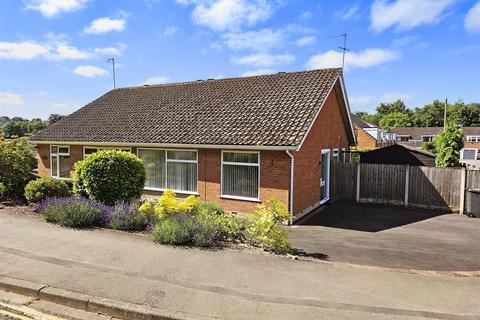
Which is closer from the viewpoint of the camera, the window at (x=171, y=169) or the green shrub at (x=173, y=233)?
the green shrub at (x=173, y=233)

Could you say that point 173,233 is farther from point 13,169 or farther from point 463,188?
point 463,188

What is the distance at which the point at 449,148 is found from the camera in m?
19.5

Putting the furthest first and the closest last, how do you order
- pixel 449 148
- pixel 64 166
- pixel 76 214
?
pixel 449 148 → pixel 64 166 → pixel 76 214

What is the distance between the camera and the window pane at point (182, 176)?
13469mm

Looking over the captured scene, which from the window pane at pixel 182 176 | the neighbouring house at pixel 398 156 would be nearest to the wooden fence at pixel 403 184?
the neighbouring house at pixel 398 156

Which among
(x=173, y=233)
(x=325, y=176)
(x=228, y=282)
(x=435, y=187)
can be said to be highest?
(x=325, y=176)

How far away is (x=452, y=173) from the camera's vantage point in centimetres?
1364

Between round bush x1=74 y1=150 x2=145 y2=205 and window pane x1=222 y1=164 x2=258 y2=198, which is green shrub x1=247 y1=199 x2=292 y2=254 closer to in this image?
window pane x1=222 y1=164 x2=258 y2=198

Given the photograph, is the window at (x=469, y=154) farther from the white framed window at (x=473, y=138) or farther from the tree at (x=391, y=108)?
the tree at (x=391, y=108)

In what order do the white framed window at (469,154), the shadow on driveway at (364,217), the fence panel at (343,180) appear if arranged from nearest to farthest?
the shadow on driveway at (364,217)
the fence panel at (343,180)
the white framed window at (469,154)

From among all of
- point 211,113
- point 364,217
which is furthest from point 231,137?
point 364,217

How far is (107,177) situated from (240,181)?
177 inches

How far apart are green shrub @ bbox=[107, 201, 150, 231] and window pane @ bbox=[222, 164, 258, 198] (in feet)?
13.5

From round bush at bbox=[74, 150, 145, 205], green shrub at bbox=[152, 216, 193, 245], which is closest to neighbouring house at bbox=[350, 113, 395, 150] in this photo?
round bush at bbox=[74, 150, 145, 205]
